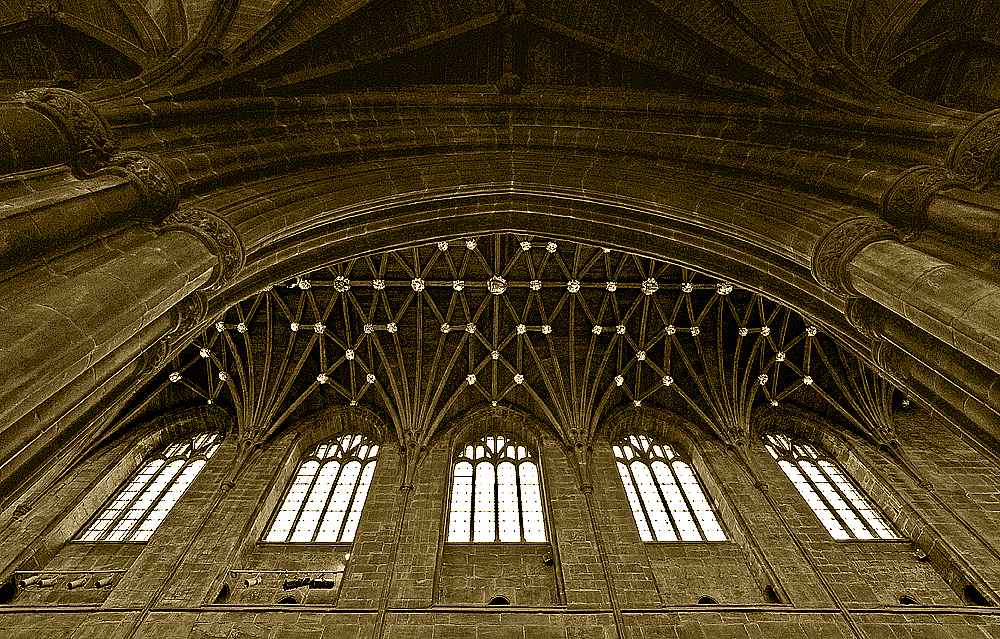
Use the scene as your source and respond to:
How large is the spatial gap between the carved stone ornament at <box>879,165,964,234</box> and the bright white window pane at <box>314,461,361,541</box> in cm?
988

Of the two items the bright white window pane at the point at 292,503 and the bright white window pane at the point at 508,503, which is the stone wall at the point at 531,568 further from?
the bright white window pane at the point at 508,503

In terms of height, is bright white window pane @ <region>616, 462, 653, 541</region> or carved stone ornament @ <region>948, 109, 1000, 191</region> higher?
bright white window pane @ <region>616, 462, 653, 541</region>

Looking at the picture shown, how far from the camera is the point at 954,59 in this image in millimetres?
9172

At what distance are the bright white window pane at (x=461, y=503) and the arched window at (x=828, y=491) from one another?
656 centimetres

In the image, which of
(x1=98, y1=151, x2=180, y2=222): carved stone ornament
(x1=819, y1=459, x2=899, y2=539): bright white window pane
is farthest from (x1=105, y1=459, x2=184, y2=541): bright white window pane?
(x1=819, y1=459, x2=899, y2=539): bright white window pane

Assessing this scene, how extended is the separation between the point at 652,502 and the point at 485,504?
3.31 m

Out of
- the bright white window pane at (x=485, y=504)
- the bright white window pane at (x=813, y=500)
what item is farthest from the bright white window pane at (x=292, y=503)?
the bright white window pane at (x=813, y=500)

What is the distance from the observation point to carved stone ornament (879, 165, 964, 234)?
19.7 feet

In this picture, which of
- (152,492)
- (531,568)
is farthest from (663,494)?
(152,492)

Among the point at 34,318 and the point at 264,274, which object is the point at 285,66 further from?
the point at 34,318

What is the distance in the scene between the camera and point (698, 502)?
39.3ft

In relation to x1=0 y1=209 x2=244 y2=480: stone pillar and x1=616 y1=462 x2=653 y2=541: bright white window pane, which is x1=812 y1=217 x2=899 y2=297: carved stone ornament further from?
x1=0 y1=209 x2=244 y2=480: stone pillar

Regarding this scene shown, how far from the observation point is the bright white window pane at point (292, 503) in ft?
36.4

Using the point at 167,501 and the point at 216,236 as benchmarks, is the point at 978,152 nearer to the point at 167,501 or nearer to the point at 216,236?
the point at 216,236
